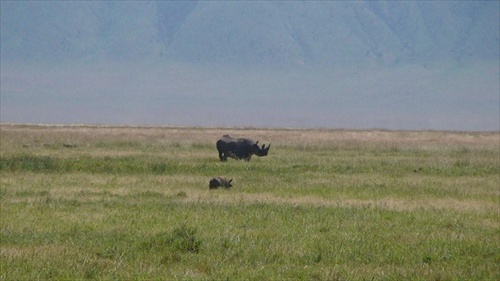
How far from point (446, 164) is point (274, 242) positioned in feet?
87.9

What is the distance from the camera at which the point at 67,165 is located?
3384cm

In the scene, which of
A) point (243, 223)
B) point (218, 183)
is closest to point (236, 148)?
point (218, 183)

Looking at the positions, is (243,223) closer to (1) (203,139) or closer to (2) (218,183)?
(2) (218,183)

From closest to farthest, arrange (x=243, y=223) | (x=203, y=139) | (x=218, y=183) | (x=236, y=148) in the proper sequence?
1. (x=243, y=223)
2. (x=218, y=183)
3. (x=236, y=148)
4. (x=203, y=139)

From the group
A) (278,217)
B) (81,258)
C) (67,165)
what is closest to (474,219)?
(278,217)

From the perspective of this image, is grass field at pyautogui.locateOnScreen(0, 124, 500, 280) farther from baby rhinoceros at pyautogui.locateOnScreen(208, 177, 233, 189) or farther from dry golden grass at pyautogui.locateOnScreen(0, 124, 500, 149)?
dry golden grass at pyautogui.locateOnScreen(0, 124, 500, 149)

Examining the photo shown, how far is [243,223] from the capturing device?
18.2 meters

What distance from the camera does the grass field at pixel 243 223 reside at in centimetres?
1315

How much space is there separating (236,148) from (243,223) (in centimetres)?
2521

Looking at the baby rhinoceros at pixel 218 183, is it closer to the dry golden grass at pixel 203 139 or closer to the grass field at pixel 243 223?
the grass field at pixel 243 223

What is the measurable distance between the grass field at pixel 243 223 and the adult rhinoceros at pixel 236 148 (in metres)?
7.23

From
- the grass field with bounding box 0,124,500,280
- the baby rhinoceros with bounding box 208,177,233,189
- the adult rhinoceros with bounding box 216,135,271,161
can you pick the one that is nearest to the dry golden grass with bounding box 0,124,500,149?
the adult rhinoceros with bounding box 216,135,271,161

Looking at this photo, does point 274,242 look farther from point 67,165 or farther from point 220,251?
point 67,165

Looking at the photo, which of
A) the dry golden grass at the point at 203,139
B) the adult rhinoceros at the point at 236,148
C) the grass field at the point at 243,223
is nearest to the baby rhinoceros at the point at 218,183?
the grass field at the point at 243,223
